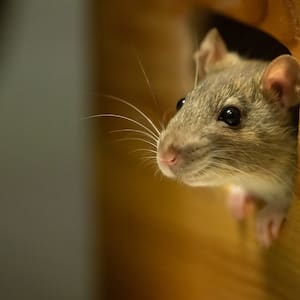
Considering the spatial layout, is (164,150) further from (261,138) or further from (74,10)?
(74,10)

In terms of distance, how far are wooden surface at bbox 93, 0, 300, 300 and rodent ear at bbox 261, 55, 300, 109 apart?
0.02 meters

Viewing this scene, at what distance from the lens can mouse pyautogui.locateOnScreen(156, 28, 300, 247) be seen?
2.66ft

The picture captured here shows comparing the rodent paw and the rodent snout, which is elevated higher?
the rodent snout

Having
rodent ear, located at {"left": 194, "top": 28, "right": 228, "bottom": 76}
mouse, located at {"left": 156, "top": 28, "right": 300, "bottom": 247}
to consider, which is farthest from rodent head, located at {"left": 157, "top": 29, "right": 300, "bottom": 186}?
rodent ear, located at {"left": 194, "top": 28, "right": 228, "bottom": 76}

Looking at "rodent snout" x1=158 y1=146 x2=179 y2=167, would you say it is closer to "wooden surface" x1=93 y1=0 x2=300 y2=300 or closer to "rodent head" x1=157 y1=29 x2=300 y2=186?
"rodent head" x1=157 y1=29 x2=300 y2=186

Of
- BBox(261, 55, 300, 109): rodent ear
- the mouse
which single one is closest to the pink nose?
the mouse

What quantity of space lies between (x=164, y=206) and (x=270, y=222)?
0.39 m

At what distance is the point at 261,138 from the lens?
83 centimetres

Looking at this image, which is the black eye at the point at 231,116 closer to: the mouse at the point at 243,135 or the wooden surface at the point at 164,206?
the mouse at the point at 243,135

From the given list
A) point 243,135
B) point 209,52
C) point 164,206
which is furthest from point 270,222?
point 164,206

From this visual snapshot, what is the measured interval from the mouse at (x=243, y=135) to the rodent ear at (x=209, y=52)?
0.28 ft

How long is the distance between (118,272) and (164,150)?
740 millimetres

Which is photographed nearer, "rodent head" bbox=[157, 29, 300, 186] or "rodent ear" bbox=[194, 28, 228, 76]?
"rodent head" bbox=[157, 29, 300, 186]

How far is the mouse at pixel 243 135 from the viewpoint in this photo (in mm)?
810
